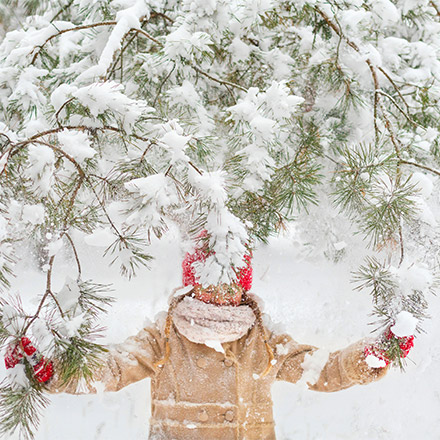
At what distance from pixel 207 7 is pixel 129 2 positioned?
241 mm

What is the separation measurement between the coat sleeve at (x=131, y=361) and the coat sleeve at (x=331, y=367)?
328mm

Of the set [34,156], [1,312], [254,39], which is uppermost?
[254,39]

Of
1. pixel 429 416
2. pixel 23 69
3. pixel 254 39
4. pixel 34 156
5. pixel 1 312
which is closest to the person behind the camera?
pixel 34 156

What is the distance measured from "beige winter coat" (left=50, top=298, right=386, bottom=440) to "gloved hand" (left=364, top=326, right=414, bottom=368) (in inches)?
4.1

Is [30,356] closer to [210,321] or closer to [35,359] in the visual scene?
[35,359]

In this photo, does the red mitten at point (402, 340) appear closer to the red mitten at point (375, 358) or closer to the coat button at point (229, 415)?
the red mitten at point (375, 358)

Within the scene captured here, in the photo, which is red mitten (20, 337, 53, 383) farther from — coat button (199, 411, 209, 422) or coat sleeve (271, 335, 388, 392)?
coat sleeve (271, 335, 388, 392)

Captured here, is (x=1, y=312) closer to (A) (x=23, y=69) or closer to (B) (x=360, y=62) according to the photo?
(A) (x=23, y=69)

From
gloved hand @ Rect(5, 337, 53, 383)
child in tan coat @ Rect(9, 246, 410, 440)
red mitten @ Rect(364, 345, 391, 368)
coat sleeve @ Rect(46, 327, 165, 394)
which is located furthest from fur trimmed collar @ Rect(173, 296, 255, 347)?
gloved hand @ Rect(5, 337, 53, 383)

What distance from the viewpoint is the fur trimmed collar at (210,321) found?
1306 millimetres

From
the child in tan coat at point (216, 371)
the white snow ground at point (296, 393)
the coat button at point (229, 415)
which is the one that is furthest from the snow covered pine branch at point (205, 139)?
the white snow ground at point (296, 393)

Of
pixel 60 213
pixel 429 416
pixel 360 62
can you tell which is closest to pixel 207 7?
pixel 360 62

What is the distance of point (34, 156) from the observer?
77 centimetres

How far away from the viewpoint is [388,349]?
116cm
